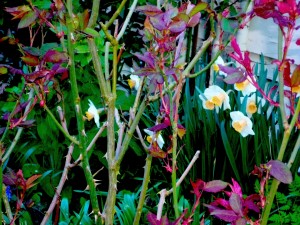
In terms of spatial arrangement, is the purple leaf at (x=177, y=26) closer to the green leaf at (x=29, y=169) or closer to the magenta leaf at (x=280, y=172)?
the magenta leaf at (x=280, y=172)

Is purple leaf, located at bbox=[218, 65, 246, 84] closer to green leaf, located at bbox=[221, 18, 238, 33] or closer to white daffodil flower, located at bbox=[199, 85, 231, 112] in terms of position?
green leaf, located at bbox=[221, 18, 238, 33]

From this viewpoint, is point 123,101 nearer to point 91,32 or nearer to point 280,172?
point 91,32

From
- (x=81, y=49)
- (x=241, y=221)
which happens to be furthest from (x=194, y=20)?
(x=81, y=49)

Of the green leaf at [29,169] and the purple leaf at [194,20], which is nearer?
the purple leaf at [194,20]

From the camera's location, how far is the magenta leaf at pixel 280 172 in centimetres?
115

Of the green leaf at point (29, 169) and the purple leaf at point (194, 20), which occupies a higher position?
the purple leaf at point (194, 20)

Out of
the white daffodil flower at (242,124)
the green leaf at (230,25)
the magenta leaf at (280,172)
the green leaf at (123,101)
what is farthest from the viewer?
the green leaf at (123,101)

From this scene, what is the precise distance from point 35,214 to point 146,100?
1058 millimetres

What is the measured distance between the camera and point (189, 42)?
12.2ft

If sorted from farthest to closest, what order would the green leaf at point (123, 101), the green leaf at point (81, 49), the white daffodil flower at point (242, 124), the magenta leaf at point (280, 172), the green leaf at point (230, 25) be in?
the green leaf at point (123, 101) → the green leaf at point (81, 49) → the white daffodil flower at point (242, 124) → the green leaf at point (230, 25) → the magenta leaf at point (280, 172)

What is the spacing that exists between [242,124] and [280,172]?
100cm

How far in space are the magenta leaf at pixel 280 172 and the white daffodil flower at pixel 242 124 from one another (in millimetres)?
975

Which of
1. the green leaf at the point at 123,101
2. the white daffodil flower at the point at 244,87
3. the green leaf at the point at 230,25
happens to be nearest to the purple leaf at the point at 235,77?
the green leaf at the point at 230,25

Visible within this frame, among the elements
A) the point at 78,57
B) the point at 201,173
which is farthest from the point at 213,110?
the point at 78,57
